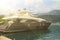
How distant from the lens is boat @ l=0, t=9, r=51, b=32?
1.89 meters

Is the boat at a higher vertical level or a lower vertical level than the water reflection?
higher

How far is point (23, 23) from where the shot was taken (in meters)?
1.89

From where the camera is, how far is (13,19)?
1909 mm

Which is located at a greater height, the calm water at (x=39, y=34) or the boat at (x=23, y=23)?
the boat at (x=23, y=23)

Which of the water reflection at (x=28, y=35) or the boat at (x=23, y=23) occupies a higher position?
the boat at (x=23, y=23)

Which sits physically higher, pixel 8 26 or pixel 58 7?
pixel 58 7

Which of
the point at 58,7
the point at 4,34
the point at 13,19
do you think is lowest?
the point at 4,34

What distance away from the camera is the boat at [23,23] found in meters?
1.89

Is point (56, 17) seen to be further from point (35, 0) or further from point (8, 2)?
point (8, 2)

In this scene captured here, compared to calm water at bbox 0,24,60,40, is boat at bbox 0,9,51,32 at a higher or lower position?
higher

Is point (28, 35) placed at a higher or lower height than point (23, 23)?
lower

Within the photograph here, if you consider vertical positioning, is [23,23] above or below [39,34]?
above

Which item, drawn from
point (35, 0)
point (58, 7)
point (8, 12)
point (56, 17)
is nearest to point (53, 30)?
point (56, 17)

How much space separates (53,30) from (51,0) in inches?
13.5
